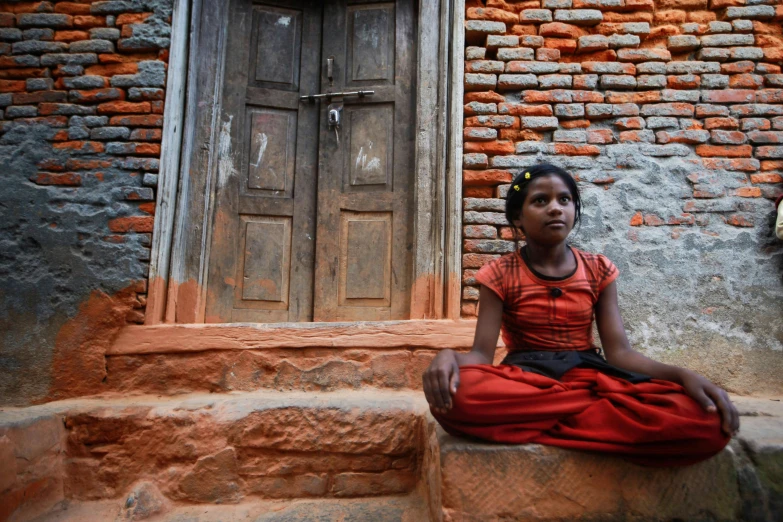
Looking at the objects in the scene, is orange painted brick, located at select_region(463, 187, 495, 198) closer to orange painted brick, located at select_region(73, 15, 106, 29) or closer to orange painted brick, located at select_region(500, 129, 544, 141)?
orange painted brick, located at select_region(500, 129, 544, 141)

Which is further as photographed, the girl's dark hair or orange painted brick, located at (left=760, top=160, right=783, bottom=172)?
orange painted brick, located at (left=760, top=160, right=783, bottom=172)

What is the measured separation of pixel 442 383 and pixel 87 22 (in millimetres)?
3242

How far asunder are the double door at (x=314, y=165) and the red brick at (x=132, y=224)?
47 centimetres

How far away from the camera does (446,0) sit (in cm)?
355

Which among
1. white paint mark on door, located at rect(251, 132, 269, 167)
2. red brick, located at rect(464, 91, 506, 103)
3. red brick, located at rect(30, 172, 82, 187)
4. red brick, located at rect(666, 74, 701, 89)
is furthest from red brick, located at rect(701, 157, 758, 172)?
red brick, located at rect(30, 172, 82, 187)

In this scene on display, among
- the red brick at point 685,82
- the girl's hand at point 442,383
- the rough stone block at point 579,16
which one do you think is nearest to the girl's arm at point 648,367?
the girl's hand at point 442,383

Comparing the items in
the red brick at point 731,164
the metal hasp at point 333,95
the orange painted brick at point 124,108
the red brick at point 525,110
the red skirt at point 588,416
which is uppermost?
the metal hasp at point 333,95

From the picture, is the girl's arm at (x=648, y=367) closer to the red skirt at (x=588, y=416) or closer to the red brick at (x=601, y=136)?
the red skirt at (x=588, y=416)

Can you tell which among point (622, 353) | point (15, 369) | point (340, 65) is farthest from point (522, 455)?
A: point (340, 65)

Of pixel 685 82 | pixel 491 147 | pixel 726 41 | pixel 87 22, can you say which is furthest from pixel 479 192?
pixel 87 22

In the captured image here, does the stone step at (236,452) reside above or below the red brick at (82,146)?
below

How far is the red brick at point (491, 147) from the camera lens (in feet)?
10.8

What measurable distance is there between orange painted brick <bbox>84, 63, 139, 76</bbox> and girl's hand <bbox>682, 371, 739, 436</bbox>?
3.34m

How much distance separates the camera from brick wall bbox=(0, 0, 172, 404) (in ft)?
10.2
